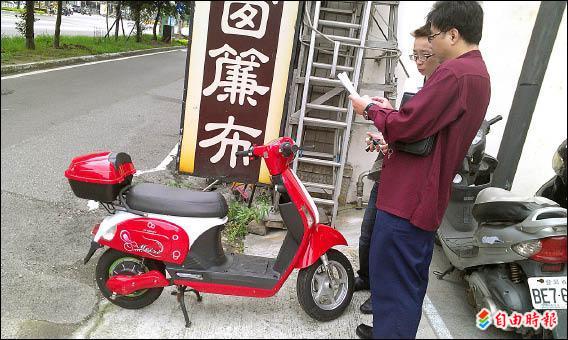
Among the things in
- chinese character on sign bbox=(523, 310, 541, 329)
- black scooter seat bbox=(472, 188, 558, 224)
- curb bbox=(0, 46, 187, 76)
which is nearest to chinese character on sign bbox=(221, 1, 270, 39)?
black scooter seat bbox=(472, 188, 558, 224)

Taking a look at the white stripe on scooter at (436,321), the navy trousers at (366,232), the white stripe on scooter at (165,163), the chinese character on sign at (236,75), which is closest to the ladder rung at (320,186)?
the navy trousers at (366,232)

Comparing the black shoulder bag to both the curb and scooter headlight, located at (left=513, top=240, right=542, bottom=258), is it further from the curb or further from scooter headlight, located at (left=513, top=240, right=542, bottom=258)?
the curb

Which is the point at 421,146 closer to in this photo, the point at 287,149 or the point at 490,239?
the point at 287,149

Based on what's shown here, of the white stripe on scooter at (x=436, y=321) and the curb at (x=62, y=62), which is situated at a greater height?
the curb at (x=62, y=62)

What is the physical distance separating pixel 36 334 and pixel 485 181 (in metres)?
3.58

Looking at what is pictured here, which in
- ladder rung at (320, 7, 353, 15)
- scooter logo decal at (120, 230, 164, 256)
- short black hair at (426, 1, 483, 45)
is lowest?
scooter logo decal at (120, 230, 164, 256)

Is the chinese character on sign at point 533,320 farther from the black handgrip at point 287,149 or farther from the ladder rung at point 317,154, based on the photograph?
the ladder rung at point 317,154

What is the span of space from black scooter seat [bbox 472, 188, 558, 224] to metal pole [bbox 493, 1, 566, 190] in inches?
15.8

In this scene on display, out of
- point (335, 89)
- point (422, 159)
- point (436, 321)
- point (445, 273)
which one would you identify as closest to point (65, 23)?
point (335, 89)

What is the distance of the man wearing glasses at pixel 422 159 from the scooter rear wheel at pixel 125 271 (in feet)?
4.44

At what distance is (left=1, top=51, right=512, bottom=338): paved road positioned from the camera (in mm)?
2197

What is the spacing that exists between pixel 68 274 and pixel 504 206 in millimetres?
2893

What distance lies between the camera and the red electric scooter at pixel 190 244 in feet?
8.29

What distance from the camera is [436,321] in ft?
7.81
